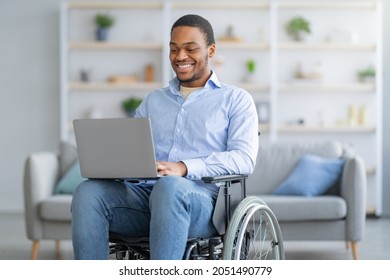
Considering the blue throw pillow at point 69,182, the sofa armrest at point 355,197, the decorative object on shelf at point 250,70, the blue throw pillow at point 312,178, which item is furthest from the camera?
the decorative object on shelf at point 250,70

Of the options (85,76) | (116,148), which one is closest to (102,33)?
(85,76)

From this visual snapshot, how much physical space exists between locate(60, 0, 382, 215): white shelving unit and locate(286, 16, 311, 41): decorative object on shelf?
0.09 meters

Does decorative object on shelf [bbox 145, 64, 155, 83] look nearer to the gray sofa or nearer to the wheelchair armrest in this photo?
the gray sofa

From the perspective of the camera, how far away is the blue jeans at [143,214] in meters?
2.22

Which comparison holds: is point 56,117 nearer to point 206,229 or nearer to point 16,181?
point 16,181

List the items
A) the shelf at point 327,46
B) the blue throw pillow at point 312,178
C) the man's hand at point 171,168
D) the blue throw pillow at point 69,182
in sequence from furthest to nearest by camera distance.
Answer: the shelf at point 327,46, the blue throw pillow at point 69,182, the blue throw pillow at point 312,178, the man's hand at point 171,168

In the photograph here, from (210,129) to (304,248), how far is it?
254cm

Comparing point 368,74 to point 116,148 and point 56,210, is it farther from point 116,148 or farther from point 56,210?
point 116,148

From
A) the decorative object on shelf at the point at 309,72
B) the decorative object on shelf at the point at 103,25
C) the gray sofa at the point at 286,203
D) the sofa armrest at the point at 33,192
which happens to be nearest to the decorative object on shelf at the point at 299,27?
the decorative object on shelf at the point at 309,72

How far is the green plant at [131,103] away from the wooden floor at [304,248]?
149 centimetres

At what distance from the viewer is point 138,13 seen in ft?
Result: 22.6

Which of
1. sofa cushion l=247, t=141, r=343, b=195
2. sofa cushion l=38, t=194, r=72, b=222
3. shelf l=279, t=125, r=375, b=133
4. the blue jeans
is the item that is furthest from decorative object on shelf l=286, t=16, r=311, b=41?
the blue jeans

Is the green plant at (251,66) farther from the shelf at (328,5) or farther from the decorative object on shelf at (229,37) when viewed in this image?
the shelf at (328,5)

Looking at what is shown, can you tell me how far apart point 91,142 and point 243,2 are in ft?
15.6
